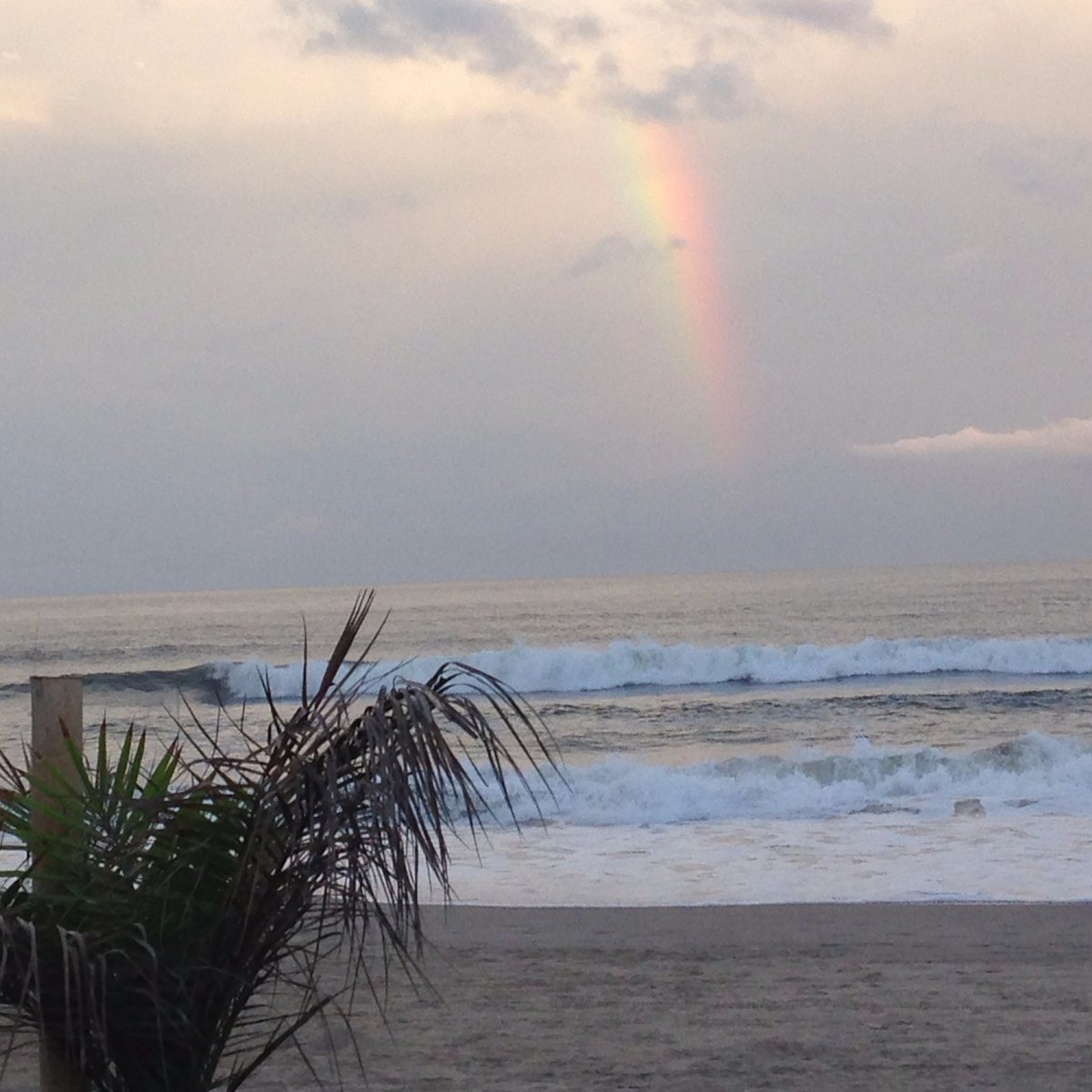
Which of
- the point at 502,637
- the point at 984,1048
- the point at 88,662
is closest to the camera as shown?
the point at 984,1048

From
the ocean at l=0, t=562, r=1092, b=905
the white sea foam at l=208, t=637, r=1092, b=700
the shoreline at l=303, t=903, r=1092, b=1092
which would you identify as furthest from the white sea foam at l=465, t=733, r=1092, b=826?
the white sea foam at l=208, t=637, r=1092, b=700

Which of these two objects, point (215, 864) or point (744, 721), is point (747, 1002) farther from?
point (744, 721)

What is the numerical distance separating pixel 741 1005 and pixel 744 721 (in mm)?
17731

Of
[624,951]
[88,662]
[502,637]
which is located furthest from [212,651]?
[624,951]

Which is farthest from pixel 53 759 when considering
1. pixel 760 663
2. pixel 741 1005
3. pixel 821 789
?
pixel 760 663

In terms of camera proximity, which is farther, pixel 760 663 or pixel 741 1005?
pixel 760 663

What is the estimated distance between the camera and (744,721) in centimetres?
2361

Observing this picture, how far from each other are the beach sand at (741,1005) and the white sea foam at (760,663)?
21935 millimetres

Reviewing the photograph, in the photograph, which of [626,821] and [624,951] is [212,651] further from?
[624,951]

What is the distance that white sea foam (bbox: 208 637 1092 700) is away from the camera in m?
30.5

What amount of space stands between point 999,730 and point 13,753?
47.4 feet

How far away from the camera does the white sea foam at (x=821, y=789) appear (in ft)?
42.9

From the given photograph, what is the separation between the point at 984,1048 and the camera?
535 cm

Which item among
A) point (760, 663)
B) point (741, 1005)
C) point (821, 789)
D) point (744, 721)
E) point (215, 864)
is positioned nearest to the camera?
point (215, 864)
